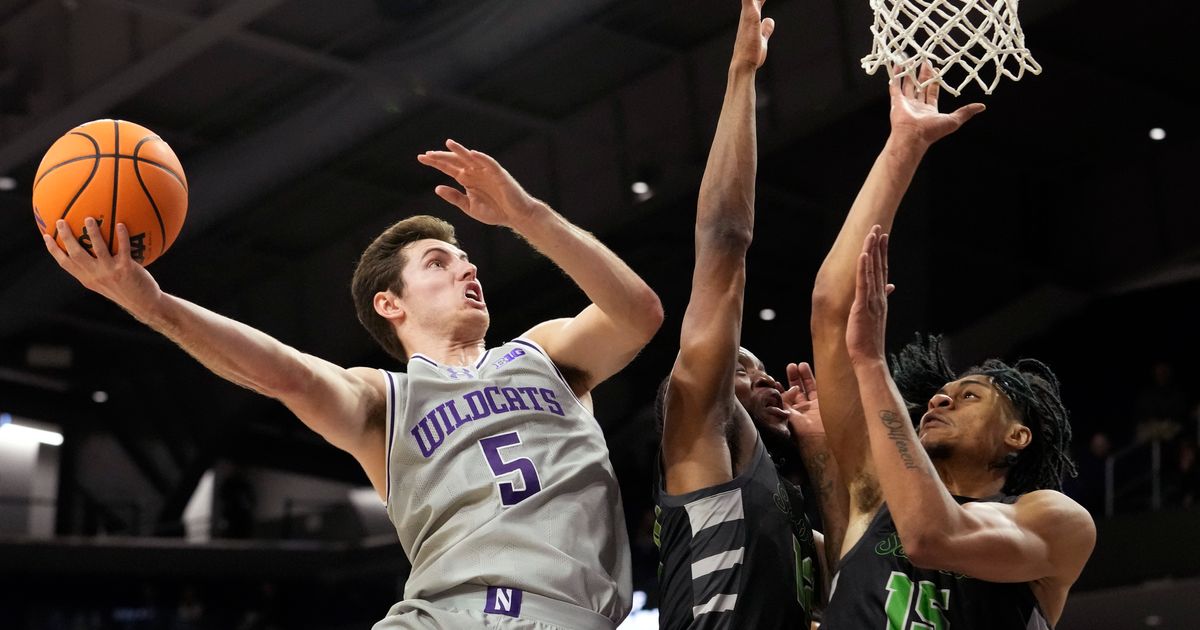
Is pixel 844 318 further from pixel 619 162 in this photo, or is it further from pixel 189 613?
pixel 189 613

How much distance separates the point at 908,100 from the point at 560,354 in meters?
1.15

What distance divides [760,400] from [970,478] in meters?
0.62

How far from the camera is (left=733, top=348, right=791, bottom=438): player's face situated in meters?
3.70

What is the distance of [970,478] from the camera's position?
3.33m

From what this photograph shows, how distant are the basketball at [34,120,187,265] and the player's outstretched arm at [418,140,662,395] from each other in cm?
60

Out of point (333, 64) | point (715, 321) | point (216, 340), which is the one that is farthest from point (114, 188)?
point (333, 64)

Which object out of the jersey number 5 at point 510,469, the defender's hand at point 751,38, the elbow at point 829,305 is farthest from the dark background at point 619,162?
the jersey number 5 at point 510,469

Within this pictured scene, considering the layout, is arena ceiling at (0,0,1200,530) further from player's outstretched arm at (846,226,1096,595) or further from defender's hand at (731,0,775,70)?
player's outstretched arm at (846,226,1096,595)

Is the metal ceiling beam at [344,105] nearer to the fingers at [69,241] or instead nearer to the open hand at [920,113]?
the open hand at [920,113]

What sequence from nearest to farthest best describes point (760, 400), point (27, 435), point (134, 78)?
point (760, 400)
point (134, 78)
point (27, 435)

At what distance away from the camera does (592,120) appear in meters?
11.1

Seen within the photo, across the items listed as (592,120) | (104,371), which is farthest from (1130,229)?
(104,371)

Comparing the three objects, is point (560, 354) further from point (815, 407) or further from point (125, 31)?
point (125, 31)

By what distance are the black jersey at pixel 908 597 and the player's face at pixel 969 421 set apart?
256 millimetres
